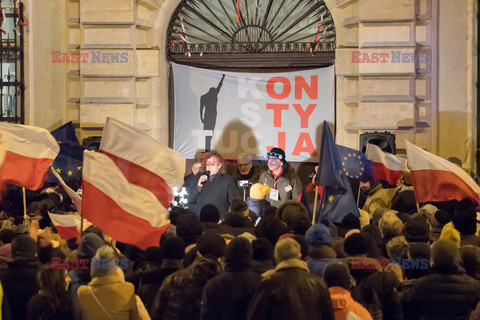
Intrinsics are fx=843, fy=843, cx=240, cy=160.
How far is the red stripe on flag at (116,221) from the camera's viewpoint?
7.34 m

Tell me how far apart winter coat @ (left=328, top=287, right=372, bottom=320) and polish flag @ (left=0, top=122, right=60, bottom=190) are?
447 centimetres

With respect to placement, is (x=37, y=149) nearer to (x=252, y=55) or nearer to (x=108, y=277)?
(x=108, y=277)

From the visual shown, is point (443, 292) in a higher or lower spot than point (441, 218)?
lower

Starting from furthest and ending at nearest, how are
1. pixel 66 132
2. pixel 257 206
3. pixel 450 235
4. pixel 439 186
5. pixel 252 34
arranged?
pixel 252 34 < pixel 66 132 < pixel 257 206 < pixel 439 186 < pixel 450 235

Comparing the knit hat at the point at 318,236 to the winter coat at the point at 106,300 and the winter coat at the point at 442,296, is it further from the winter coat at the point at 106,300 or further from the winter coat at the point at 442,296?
the winter coat at the point at 106,300

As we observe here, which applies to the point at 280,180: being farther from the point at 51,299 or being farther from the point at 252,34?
the point at 51,299

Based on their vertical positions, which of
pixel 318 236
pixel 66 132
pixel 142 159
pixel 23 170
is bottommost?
pixel 318 236

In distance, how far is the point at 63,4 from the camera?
14758mm

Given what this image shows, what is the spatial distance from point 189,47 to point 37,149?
19.9 feet

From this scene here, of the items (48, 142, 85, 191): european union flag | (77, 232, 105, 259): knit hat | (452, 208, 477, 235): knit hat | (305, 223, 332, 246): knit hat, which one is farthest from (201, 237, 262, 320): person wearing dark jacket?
(48, 142, 85, 191): european union flag

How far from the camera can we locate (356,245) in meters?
6.59

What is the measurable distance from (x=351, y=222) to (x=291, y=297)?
9.42 feet

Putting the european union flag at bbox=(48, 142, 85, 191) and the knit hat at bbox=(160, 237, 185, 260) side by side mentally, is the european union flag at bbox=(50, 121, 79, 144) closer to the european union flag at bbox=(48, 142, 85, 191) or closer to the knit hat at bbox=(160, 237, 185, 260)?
the european union flag at bbox=(48, 142, 85, 191)

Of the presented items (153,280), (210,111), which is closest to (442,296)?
(153,280)
